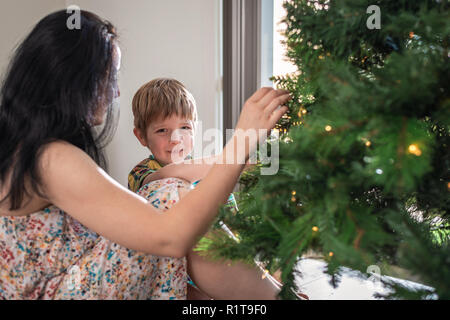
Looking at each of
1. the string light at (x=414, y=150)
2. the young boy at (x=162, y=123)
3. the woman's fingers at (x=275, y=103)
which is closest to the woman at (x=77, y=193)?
the woman's fingers at (x=275, y=103)

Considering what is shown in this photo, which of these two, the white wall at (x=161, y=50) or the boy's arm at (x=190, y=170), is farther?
the white wall at (x=161, y=50)

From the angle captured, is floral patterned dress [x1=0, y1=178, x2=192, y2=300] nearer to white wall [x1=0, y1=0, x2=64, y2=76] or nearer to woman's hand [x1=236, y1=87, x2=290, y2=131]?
woman's hand [x1=236, y1=87, x2=290, y2=131]

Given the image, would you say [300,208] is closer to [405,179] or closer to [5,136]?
[405,179]

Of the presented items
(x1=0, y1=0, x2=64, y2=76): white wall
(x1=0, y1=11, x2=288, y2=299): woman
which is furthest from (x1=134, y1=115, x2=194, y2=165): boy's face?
(x1=0, y1=0, x2=64, y2=76): white wall

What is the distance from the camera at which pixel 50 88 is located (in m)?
0.71

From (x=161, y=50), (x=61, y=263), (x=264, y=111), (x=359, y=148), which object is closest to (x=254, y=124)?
(x=264, y=111)

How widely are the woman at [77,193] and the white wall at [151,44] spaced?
103cm

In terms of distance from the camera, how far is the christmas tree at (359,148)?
0.35m

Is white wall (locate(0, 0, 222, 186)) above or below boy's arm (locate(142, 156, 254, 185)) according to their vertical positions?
above

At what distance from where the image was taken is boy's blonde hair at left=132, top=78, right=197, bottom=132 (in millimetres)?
1354

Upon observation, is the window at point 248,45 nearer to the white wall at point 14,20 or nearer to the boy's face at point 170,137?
the boy's face at point 170,137

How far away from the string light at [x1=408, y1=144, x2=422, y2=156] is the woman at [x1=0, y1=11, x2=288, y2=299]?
0.91 ft

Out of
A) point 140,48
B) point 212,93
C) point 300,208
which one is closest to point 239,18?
point 212,93

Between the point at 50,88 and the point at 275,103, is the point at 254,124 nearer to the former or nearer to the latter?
the point at 275,103
